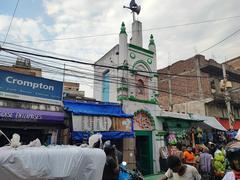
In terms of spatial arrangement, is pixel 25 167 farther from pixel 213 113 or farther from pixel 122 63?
pixel 213 113

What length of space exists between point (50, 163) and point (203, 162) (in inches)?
307

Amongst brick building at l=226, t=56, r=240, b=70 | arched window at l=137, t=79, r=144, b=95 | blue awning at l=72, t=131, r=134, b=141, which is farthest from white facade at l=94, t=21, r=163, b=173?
brick building at l=226, t=56, r=240, b=70

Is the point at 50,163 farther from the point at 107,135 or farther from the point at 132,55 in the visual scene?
the point at 132,55

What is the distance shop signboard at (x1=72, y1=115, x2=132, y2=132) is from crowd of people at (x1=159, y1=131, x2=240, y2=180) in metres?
2.86

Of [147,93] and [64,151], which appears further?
[147,93]

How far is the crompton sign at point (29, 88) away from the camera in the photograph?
10172mm

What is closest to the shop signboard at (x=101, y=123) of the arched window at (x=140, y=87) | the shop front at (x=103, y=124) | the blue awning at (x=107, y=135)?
the shop front at (x=103, y=124)

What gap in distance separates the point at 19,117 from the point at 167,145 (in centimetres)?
1012

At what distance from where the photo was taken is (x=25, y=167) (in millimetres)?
3299

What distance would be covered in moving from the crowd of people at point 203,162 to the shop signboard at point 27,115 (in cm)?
551

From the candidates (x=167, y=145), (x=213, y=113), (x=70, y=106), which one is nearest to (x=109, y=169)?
(x=70, y=106)

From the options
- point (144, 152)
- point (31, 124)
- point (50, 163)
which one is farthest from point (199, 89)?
point (50, 163)

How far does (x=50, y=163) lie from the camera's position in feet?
11.5

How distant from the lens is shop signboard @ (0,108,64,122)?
30.6 feet
